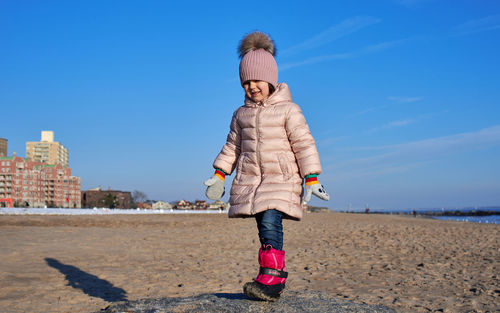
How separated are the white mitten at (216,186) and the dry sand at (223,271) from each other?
278cm

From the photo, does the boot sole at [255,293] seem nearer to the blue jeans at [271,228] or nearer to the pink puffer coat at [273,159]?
the blue jeans at [271,228]

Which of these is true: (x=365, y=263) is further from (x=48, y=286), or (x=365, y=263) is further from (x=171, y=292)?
(x=48, y=286)

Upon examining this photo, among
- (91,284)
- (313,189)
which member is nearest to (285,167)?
(313,189)

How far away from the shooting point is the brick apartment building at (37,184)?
281 ft

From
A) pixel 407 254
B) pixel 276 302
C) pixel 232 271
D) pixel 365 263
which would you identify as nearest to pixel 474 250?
pixel 407 254

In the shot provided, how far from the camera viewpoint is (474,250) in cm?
1157

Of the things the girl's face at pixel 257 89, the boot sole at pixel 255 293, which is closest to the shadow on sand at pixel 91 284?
the boot sole at pixel 255 293

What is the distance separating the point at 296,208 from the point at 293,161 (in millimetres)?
402

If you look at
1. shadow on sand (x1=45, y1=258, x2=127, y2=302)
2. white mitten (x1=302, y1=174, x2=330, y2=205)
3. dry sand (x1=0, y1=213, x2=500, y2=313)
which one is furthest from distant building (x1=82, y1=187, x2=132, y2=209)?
white mitten (x1=302, y1=174, x2=330, y2=205)

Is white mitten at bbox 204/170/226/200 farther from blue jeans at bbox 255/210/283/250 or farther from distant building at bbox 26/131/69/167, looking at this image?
distant building at bbox 26/131/69/167

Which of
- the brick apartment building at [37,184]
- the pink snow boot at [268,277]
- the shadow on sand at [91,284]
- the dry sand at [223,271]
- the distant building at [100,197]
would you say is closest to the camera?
the pink snow boot at [268,277]

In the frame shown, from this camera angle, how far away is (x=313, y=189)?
3406 millimetres

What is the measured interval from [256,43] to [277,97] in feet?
1.73

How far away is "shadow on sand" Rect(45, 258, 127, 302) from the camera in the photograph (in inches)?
246
